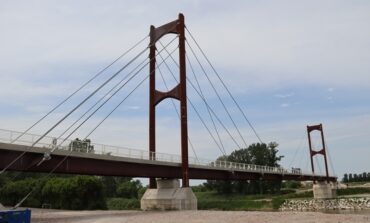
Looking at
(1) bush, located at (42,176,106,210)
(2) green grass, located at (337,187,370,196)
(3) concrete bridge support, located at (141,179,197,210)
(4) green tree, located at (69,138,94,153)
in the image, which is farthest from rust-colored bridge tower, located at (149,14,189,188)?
(2) green grass, located at (337,187,370,196)

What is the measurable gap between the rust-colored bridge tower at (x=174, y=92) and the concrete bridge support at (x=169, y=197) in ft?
4.32

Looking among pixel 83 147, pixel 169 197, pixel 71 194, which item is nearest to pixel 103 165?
pixel 83 147

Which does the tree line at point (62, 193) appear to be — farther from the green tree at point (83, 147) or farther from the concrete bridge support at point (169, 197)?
the green tree at point (83, 147)

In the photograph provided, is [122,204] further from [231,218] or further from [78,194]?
[231,218]

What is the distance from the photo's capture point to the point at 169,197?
4722 centimetres

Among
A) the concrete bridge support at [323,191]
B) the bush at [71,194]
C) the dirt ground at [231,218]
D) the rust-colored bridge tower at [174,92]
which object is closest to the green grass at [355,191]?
the concrete bridge support at [323,191]

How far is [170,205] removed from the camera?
4662 cm

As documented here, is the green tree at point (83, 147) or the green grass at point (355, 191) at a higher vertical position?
the green tree at point (83, 147)

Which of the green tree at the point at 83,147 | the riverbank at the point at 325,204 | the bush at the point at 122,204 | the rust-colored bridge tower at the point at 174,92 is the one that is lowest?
the riverbank at the point at 325,204

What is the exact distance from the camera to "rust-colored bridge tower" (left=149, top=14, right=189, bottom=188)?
47.3 metres

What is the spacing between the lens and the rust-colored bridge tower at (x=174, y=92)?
47.3 meters

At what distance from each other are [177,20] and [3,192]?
4468cm

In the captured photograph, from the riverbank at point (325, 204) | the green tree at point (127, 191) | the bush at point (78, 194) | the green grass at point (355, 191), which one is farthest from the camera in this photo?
the green tree at point (127, 191)

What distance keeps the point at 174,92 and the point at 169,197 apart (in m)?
11.7
